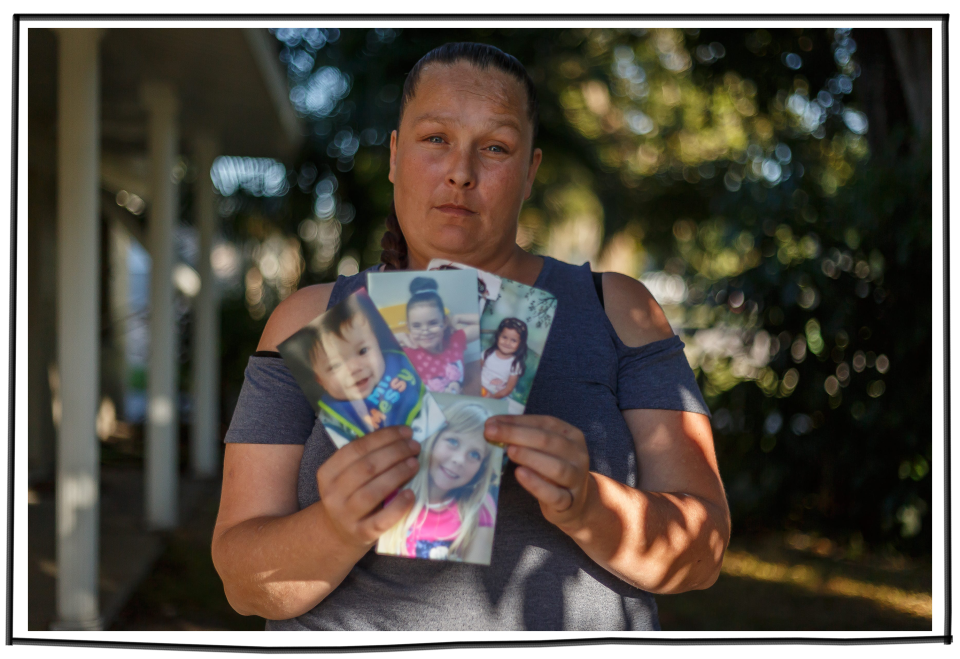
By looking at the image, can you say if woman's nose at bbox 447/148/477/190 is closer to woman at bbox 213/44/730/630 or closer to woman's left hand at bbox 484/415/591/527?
woman at bbox 213/44/730/630

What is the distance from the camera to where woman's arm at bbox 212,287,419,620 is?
1.19 metres

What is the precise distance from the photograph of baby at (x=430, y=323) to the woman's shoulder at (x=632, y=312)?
1.62 feet

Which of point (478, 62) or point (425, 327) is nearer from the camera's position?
point (425, 327)

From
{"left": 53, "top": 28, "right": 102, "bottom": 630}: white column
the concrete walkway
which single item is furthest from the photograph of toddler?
the concrete walkway

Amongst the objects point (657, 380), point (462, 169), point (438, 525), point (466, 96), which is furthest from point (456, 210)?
point (438, 525)

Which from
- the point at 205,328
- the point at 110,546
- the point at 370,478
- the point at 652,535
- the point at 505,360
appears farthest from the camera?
the point at 205,328

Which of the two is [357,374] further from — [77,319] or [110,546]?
[110,546]

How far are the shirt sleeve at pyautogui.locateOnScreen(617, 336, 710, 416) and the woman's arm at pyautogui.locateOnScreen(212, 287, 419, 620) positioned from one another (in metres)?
0.60

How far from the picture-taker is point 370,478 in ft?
A: 3.91

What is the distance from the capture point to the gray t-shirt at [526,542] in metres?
1.51

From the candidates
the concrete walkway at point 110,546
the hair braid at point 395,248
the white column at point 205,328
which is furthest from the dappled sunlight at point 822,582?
the white column at point 205,328

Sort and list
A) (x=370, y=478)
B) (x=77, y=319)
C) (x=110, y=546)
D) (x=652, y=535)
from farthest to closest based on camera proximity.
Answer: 1. (x=110, y=546)
2. (x=77, y=319)
3. (x=652, y=535)
4. (x=370, y=478)

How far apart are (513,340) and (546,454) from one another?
0.21 m
